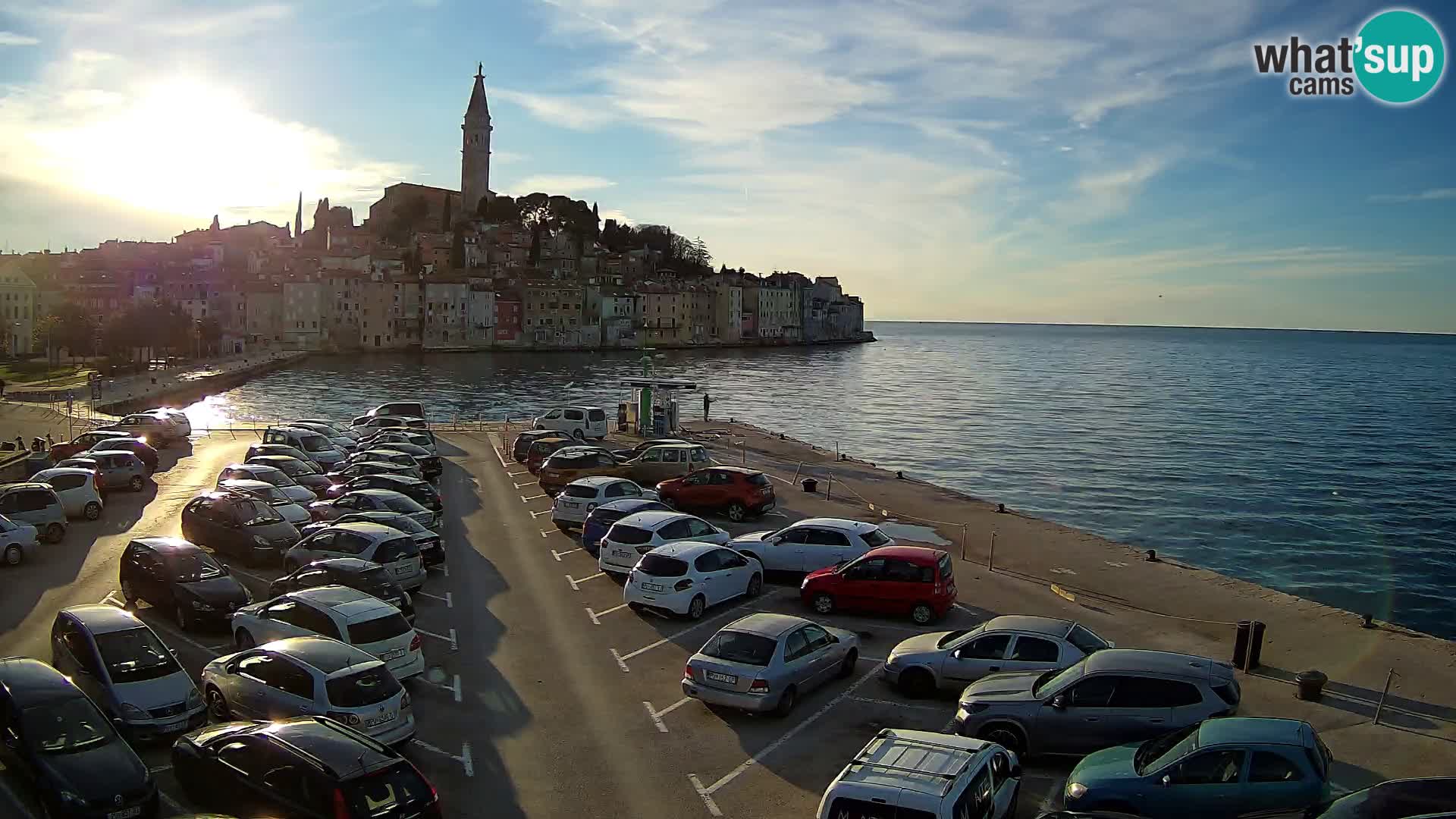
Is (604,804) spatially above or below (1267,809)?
below

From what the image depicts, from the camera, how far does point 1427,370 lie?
14975 cm

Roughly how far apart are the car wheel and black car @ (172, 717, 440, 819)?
460 centimetres

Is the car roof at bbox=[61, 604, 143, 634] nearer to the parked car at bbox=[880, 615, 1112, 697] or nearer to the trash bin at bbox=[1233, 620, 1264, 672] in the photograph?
the parked car at bbox=[880, 615, 1112, 697]

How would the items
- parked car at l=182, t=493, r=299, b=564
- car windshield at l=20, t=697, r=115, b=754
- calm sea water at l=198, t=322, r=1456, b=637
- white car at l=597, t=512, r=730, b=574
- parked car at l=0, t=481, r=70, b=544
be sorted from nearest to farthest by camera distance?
car windshield at l=20, t=697, r=115, b=754 < white car at l=597, t=512, r=730, b=574 < parked car at l=182, t=493, r=299, b=564 < parked car at l=0, t=481, r=70, b=544 < calm sea water at l=198, t=322, r=1456, b=637

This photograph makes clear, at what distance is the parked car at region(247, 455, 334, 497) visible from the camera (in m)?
25.9

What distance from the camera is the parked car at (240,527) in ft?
61.6

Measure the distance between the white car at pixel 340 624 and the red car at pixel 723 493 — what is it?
37.2 ft

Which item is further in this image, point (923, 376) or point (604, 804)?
point (923, 376)

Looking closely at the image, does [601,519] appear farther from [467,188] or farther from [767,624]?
[467,188]

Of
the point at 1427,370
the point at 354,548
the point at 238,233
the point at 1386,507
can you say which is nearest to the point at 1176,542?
the point at 1386,507

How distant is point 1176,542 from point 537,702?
26944 millimetres

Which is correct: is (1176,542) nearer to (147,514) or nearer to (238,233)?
(147,514)

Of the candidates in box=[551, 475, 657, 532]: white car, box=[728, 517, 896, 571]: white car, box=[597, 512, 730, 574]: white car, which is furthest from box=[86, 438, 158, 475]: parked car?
box=[728, 517, 896, 571]: white car

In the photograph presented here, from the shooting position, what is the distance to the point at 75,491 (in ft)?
74.3
